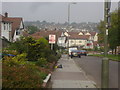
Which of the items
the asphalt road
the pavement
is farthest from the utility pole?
the asphalt road

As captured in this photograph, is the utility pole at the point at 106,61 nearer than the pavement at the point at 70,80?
Yes

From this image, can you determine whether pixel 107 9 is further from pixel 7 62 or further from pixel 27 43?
pixel 27 43

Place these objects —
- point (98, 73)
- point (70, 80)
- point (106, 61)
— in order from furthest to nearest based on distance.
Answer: point (98, 73), point (70, 80), point (106, 61)

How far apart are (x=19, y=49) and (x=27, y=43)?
79cm

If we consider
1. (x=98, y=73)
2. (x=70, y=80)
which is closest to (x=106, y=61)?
(x=70, y=80)

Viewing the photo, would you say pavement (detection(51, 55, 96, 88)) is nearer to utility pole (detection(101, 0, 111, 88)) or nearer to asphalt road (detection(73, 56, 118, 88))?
asphalt road (detection(73, 56, 118, 88))

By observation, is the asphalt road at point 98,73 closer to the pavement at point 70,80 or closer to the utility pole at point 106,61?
the pavement at point 70,80

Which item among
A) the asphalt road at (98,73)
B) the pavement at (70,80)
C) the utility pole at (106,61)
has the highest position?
the utility pole at (106,61)

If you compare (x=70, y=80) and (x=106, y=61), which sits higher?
(x=106, y=61)

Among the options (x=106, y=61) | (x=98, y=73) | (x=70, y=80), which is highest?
(x=106, y=61)

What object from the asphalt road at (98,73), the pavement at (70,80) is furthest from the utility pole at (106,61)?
the asphalt road at (98,73)

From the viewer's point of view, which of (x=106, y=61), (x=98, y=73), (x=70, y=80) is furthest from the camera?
(x=98, y=73)

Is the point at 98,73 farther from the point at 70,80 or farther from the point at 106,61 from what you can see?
the point at 106,61

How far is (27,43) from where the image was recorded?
2222 centimetres
